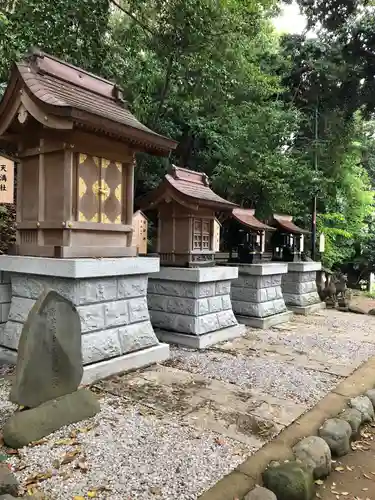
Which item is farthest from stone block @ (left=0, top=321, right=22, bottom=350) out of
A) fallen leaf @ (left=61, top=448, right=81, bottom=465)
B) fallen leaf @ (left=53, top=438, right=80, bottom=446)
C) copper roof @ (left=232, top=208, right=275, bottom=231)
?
copper roof @ (left=232, top=208, right=275, bottom=231)

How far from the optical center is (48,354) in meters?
3.95

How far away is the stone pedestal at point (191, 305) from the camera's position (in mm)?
7145

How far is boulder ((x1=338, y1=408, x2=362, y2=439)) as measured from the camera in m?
4.14

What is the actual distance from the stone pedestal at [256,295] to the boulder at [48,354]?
5.70 meters

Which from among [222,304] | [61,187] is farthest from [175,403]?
[222,304]

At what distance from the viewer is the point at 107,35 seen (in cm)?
1009

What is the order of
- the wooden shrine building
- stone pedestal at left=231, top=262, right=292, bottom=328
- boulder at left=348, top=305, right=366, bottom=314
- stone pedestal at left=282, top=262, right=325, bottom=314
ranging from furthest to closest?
boulder at left=348, top=305, right=366, bottom=314, stone pedestal at left=282, top=262, right=325, bottom=314, stone pedestal at left=231, top=262, right=292, bottom=328, the wooden shrine building

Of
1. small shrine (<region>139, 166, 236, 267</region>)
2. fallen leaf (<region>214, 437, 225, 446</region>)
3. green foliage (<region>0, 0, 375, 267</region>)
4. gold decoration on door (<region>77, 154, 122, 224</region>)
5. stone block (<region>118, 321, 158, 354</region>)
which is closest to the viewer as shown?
fallen leaf (<region>214, 437, 225, 446</region>)

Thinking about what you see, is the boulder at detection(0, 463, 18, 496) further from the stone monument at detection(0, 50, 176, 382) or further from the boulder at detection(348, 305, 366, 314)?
the boulder at detection(348, 305, 366, 314)

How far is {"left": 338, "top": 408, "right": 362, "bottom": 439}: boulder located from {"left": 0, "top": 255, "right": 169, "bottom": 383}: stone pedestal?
2.77 meters

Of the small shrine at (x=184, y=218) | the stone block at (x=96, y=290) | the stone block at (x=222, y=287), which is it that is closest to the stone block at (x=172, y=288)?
the small shrine at (x=184, y=218)

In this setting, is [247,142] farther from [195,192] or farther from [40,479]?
[40,479]

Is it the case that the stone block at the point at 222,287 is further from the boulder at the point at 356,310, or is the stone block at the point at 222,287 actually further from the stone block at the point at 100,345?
the boulder at the point at 356,310

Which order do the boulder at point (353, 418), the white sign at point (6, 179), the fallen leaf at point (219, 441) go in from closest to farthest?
the fallen leaf at point (219, 441), the boulder at point (353, 418), the white sign at point (6, 179)
